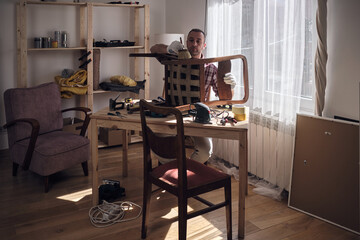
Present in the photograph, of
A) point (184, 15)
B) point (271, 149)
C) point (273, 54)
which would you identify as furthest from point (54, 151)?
point (184, 15)

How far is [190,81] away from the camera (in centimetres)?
277

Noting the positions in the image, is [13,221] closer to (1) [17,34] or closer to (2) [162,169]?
(2) [162,169]

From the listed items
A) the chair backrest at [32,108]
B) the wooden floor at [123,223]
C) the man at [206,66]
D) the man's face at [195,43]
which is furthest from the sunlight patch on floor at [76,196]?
the man's face at [195,43]

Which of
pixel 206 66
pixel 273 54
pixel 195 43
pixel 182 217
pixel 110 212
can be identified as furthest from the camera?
pixel 273 54

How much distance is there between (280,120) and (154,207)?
50.0 inches

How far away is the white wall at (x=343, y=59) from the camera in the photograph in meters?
2.62

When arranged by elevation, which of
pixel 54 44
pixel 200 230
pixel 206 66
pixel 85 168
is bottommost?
pixel 200 230

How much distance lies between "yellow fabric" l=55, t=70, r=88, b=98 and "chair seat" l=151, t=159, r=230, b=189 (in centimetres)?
223

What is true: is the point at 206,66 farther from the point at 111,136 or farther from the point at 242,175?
the point at 111,136

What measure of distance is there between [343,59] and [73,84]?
288cm

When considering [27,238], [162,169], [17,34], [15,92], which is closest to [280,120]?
[162,169]

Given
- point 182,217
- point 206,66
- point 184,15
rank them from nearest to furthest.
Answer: point 182,217, point 206,66, point 184,15

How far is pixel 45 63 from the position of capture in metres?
4.64

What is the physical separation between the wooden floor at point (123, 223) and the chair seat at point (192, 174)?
0.47 meters
